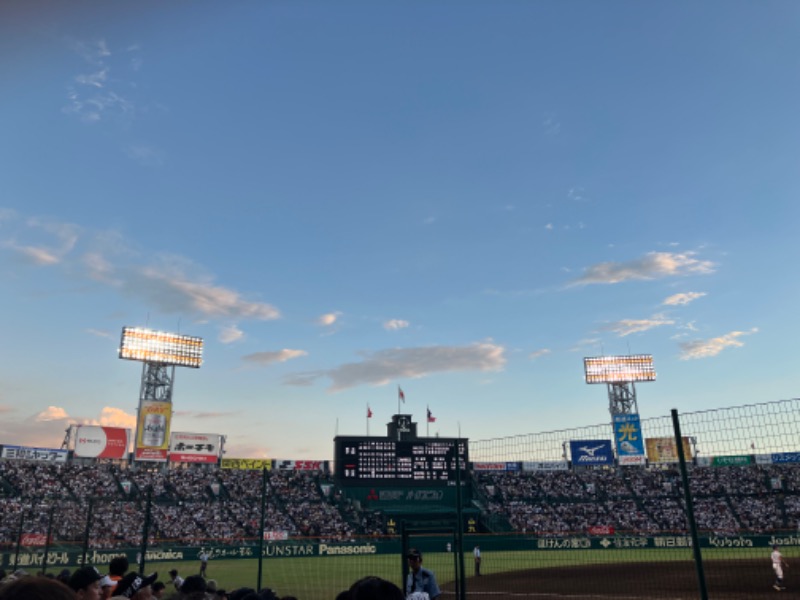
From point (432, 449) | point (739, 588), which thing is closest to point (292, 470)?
point (432, 449)

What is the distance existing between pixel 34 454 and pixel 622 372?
2630 inches

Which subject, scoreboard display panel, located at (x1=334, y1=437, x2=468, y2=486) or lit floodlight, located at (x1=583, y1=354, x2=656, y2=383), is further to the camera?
lit floodlight, located at (x1=583, y1=354, x2=656, y2=383)

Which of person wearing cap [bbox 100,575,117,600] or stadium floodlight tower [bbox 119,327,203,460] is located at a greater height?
stadium floodlight tower [bbox 119,327,203,460]

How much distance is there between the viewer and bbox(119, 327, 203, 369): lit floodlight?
6212 cm

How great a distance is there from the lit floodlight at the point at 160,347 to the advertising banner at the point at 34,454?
424 inches

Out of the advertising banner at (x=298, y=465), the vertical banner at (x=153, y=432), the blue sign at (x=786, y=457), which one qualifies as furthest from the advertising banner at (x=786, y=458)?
the vertical banner at (x=153, y=432)

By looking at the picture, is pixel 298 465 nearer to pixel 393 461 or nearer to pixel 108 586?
pixel 393 461

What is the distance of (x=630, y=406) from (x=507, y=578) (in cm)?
5531

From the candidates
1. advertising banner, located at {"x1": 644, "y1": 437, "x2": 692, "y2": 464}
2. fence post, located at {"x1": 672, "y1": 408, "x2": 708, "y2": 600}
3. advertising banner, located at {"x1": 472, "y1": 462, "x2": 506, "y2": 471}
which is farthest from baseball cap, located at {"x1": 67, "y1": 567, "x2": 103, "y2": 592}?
advertising banner, located at {"x1": 472, "y1": 462, "x2": 506, "y2": 471}

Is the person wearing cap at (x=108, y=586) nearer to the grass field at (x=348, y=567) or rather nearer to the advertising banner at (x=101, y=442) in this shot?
the grass field at (x=348, y=567)

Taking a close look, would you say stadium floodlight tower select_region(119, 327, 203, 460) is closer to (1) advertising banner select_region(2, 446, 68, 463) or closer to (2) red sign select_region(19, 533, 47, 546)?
(1) advertising banner select_region(2, 446, 68, 463)

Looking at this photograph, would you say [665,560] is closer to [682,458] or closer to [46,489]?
[682,458]

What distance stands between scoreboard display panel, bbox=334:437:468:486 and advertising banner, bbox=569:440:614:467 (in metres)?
13.5

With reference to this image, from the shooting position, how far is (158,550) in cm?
3831
